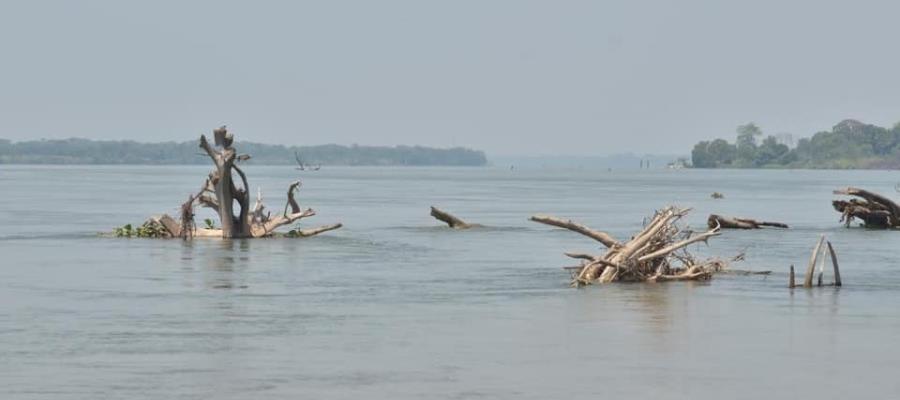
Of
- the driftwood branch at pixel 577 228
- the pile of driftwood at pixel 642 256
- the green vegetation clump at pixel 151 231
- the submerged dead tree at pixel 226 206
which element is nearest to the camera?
the pile of driftwood at pixel 642 256

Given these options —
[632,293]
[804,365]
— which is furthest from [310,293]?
[804,365]

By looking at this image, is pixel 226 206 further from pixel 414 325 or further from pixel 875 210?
pixel 875 210

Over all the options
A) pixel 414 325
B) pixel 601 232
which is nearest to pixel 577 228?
pixel 601 232

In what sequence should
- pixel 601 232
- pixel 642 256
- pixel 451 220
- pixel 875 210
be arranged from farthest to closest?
pixel 875 210, pixel 451 220, pixel 601 232, pixel 642 256

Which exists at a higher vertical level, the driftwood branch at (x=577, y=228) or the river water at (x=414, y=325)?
the driftwood branch at (x=577, y=228)

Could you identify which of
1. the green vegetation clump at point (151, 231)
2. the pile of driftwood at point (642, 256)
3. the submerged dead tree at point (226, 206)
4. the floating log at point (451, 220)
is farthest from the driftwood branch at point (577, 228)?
the floating log at point (451, 220)

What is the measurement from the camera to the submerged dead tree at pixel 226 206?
52.0 metres

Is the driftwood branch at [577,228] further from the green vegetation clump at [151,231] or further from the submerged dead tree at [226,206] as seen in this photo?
the green vegetation clump at [151,231]

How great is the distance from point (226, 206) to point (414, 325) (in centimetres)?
2288

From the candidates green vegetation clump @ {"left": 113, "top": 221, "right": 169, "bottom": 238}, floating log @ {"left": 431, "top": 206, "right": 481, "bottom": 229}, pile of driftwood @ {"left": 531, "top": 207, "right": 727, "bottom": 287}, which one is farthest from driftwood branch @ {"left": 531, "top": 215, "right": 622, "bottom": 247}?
floating log @ {"left": 431, "top": 206, "right": 481, "bottom": 229}

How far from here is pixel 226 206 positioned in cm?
5278

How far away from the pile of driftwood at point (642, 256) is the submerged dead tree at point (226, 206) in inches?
607

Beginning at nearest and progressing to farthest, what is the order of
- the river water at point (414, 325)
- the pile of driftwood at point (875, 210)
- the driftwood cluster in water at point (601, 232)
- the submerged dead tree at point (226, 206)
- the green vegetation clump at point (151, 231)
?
the river water at point (414, 325)
the driftwood cluster in water at point (601, 232)
the submerged dead tree at point (226, 206)
the green vegetation clump at point (151, 231)
the pile of driftwood at point (875, 210)

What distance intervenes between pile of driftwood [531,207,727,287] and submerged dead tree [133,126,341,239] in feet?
50.6
